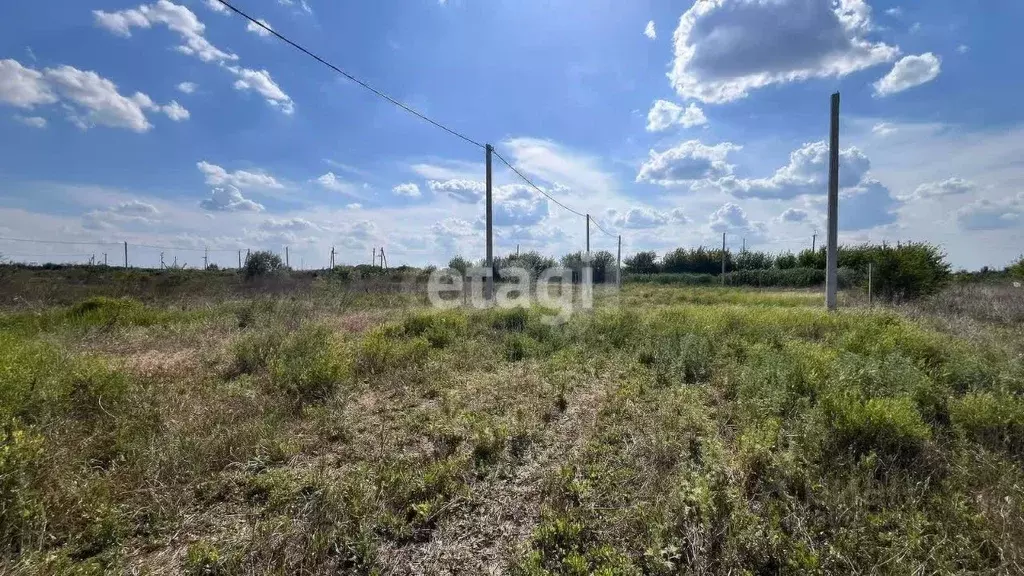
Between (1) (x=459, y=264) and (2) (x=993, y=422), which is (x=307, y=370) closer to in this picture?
(2) (x=993, y=422)

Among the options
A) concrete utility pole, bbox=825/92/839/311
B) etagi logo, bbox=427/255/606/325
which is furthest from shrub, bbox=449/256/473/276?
concrete utility pole, bbox=825/92/839/311

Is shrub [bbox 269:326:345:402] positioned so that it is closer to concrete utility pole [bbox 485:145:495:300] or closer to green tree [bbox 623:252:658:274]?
concrete utility pole [bbox 485:145:495:300]

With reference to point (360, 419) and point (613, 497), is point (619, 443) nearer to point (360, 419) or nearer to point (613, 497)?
point (613, 497)

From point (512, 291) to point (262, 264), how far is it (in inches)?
686

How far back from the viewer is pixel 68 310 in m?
8.34

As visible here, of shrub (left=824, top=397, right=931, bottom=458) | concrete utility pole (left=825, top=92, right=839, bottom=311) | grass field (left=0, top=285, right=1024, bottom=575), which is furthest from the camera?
concrete utility pole (left=825, top=92, right=839, bottom=311)

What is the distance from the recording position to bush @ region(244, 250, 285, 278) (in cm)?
2408

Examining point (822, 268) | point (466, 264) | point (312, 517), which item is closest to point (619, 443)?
point (312, 517)

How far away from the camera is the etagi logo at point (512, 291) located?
Result: 37.5 ft

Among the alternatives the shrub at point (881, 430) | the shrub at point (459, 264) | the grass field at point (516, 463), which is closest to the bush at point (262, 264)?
the shrub at point (459, 264)

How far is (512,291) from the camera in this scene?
15.2m

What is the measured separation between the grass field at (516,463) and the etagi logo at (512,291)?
14.3 ft

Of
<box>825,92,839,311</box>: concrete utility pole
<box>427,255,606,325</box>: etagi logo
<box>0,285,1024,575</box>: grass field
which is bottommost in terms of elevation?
<box>0,285,1024,575</box>: grass field

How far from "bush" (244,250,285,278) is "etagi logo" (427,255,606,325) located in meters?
11.0
